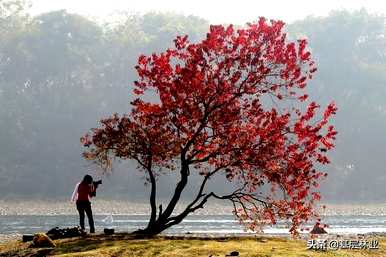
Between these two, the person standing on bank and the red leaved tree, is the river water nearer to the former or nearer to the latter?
the person standing on bank

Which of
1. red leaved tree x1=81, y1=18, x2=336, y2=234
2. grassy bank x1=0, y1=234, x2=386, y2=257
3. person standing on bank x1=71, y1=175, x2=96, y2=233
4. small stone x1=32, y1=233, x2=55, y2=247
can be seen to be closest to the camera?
grassy bank x1=0, y1=234, x2=386, y2=257

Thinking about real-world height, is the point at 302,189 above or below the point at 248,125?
below

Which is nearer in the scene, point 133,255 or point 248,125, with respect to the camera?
point 133,255

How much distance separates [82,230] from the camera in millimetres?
28906

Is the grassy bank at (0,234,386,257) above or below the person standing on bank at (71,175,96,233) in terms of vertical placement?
below

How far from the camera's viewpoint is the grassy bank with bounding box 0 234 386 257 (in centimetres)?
2183

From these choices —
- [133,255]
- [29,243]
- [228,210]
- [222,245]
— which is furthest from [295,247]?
[228,210]

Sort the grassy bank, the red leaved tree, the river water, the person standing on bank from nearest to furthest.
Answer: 1. the grassy bank
2. the red leaved tree
3. the person standing on bank
4. the river water

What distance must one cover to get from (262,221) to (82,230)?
9250mm

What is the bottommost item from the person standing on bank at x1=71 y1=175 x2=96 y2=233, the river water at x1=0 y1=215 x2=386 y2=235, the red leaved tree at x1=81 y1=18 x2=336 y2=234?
the river water at x1=0 y1=215 x2=386 y2=235

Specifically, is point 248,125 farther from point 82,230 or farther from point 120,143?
point 82,230

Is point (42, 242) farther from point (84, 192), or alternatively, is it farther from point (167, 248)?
point (167, 248)

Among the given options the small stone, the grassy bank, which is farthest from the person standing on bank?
the small stone

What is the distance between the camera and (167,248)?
22719 millimetres
